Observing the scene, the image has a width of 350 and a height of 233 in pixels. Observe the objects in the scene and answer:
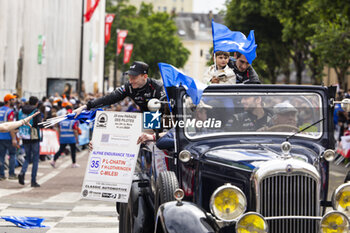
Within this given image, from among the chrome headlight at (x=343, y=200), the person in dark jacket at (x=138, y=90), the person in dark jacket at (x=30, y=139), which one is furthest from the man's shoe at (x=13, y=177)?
the chrome headlight at (x=343, y=200)

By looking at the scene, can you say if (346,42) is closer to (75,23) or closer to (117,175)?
(117,175)

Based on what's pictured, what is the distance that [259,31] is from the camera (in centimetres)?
5331

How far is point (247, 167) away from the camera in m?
6.65

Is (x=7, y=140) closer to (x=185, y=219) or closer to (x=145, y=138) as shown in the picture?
(x=145, y=138)

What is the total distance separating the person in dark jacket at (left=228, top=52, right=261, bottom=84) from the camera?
8859 millimetres

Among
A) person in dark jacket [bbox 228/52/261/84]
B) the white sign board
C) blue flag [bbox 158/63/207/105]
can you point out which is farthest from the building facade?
blue flag [bbox 158/63/207/105]

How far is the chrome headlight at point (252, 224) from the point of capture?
247 inches

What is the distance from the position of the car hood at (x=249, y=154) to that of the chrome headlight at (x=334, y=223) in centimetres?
59

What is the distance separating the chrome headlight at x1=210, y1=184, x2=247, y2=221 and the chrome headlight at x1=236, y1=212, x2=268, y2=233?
133mm

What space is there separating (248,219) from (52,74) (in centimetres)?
4110

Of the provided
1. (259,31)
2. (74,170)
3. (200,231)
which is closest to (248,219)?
(200,231)

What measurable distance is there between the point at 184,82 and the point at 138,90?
193 centimetres

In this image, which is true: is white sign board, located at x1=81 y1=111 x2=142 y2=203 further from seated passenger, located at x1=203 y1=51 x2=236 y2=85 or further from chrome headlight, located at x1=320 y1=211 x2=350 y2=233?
chrome headlight, located at x1=320 y1=211 x2=350 y2=233

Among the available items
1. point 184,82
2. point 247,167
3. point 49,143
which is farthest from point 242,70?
point 49,143
